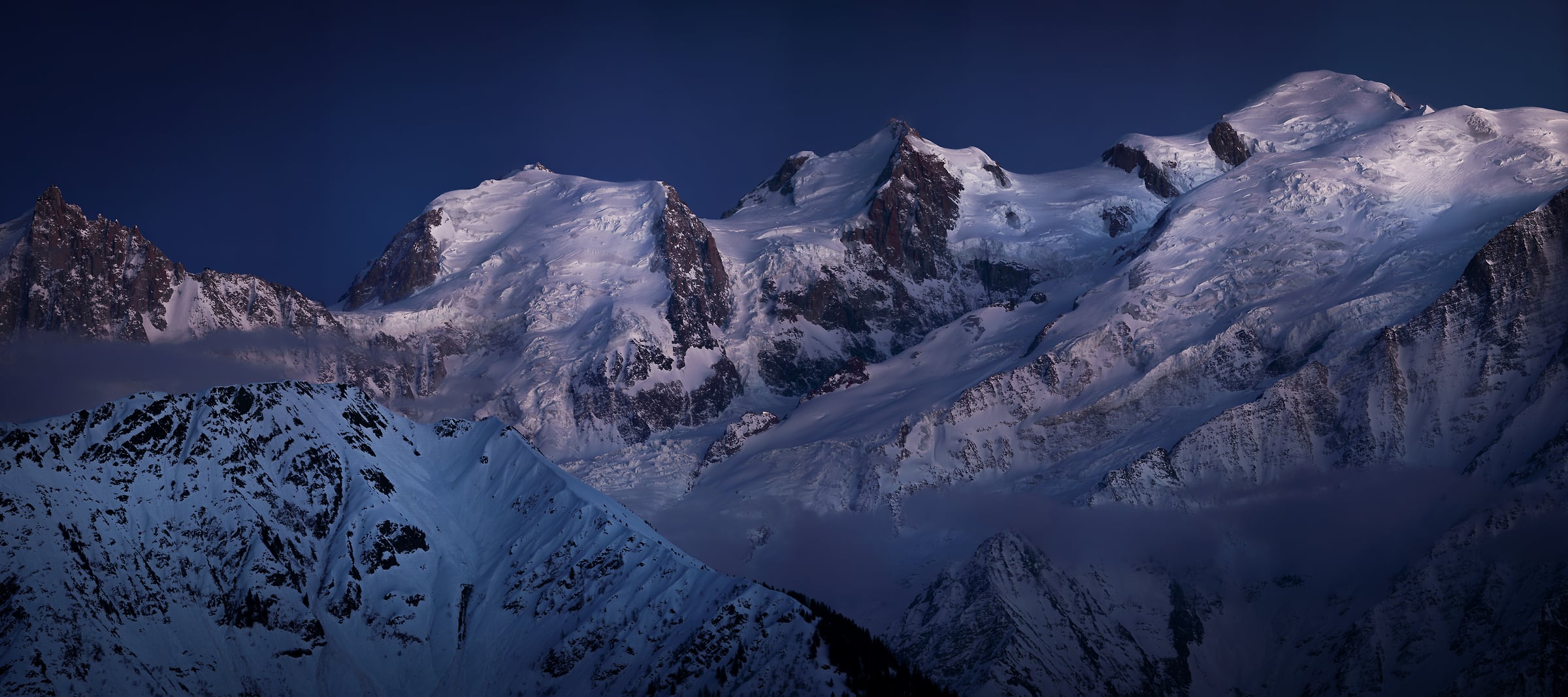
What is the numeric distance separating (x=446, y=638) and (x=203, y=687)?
25895 mm

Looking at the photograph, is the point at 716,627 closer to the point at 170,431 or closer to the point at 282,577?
the point at 282,577

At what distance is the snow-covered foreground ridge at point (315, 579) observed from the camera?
130375mm

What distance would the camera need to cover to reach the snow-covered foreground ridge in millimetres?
130375

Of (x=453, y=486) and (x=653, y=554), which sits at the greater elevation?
(x=453, y=486)

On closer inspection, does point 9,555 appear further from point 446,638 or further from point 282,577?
point 446,638

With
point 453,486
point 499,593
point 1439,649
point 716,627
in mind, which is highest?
point 453,486

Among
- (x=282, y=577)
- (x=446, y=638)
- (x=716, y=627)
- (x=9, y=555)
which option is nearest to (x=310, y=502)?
(x=282, y=577)

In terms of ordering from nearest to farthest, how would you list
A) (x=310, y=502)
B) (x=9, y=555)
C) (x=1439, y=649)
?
(x=9, y=555) < (x=310, y=502) < (x=1439, y=649)

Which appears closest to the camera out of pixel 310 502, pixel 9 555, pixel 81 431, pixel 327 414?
pixel 9 555

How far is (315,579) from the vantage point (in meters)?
145

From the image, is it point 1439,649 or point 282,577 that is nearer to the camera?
point 282,577

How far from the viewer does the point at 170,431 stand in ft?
479

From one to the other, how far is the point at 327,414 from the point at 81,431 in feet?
88.8

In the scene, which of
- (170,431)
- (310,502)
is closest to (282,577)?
(310,502)
